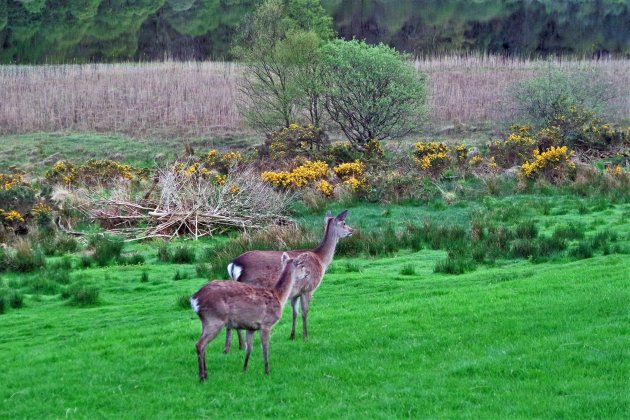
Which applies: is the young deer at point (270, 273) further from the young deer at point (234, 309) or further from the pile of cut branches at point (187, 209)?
the pile of cut branches at point (187, 209)

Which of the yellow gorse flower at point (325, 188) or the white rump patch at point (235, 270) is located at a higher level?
the white rump patch at point (235, 270)

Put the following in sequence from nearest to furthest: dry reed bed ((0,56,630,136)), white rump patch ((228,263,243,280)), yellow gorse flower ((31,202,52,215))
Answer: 1. white rump patch ((228,263,243,280))
2. yellow gorse flower ((31,202,52,215))
3. dry reed bed ((0,56,630,136))

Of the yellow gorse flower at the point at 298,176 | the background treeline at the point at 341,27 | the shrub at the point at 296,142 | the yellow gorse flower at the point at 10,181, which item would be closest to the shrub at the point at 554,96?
the shrub at the point at 296,142

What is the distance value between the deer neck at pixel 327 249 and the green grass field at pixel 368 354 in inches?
31.3

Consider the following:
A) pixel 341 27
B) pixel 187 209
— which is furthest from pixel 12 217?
pixel 341 27

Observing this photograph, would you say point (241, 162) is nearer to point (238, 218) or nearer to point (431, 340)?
point (238, 218)

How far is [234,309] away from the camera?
30.4 ft

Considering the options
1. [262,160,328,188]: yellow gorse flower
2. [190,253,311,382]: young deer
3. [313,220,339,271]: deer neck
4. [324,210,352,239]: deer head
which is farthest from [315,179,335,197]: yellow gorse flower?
[190,253,311,382]: young deer

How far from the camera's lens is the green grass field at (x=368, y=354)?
28.4 ft

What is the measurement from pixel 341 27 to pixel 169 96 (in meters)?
30.0

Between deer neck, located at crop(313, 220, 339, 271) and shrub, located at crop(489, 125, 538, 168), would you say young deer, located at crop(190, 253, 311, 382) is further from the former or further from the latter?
shrub, located at crop(489, 125, 538, 168)

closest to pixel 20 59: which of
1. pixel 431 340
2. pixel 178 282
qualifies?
pixel 178 282

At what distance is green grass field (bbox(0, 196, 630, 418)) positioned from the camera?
8.66 meters

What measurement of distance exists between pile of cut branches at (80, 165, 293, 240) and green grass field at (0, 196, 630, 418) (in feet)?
18.9
